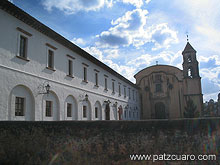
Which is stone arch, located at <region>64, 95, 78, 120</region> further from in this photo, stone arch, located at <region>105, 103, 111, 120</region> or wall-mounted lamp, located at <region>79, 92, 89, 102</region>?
stone arch, located at <region>105, 103, 111, 120</region>

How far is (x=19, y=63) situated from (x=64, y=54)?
5.15m

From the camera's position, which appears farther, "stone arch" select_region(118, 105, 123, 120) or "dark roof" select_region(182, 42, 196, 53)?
"dark roof" select_region(182, 42, 196, 53)

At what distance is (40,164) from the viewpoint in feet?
27.5

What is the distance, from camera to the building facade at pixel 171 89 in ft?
131

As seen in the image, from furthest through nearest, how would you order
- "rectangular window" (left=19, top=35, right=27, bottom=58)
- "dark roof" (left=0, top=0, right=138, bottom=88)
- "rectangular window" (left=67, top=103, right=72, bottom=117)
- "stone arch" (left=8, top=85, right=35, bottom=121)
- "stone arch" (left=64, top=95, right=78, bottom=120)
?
1. "rectangular window" (left=67, top=103, right=72, bottom=117)
2. "stone arch" (left=64, top=95, right=78, bottom=120)
3. "rectangular window" (left=19, top=35, right=27, bottom=58)
4. "dark roof" (left=0, top=0, right=138, bottom=88)
5. "stone arch" (left=8, top=85, right=35, bottom=121)

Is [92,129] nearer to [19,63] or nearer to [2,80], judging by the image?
[2,80]

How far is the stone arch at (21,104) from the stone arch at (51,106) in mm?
1069

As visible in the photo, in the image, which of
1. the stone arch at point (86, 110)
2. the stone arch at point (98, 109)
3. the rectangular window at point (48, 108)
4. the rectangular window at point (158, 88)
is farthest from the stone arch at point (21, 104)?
the rectangular window at point (158, 88)

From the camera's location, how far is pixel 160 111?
4197 cm

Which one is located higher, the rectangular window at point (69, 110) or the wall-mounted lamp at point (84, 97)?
the wall-mounted lamp at point (84, 97)

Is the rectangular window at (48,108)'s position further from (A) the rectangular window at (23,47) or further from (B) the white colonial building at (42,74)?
(A) the rectangular window at (23,47)

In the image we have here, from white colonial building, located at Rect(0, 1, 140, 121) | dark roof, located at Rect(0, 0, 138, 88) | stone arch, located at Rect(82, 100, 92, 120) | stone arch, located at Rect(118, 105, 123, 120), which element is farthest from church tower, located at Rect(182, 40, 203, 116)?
stone arch, located at Rect(82, 100, 92, 120)

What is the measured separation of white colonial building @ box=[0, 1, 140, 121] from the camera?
1143 centimetres

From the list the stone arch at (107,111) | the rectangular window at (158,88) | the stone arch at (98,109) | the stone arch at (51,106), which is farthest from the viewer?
the rectangular window at (158,88)
